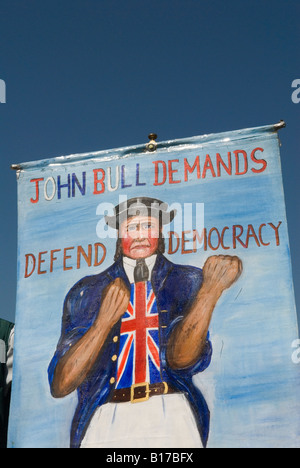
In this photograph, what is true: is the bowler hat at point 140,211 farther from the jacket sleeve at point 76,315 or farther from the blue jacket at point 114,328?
the jacket sleeve at point 76,315

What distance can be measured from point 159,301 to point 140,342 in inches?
19.3

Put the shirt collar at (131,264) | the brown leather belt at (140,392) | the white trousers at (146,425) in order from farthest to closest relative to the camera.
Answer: the shirt collar at (131,264)
the brown leather belt at (140,392)
the white trousers at (146,425)

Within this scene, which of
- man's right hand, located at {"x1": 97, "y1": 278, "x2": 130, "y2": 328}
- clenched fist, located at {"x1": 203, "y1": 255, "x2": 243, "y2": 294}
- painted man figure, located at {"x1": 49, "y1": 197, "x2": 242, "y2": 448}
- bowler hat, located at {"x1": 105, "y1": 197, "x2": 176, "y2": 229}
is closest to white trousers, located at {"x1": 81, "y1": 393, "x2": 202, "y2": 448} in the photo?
painted man figure, located at {"x1": 49, "y1": 197, "x2": 242, "y2": 448}

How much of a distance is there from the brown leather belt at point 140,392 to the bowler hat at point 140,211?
183cm

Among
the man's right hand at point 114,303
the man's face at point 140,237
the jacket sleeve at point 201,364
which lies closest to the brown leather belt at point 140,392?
the jacket sleeve at point 201,364

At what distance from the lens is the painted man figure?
319 inches

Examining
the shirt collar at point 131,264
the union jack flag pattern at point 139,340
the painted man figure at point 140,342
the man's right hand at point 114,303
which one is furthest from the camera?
the shirt collar at point 131,264

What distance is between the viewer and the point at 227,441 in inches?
307

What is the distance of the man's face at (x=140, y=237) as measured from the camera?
8.88 meters

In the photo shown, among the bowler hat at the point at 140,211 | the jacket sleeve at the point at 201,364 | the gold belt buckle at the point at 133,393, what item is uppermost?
the bowler hat at the point at 140,211

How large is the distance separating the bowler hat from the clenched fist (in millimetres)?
727

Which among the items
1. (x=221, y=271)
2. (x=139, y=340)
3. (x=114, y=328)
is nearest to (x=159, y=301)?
(x=139, y=340)

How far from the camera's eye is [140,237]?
8930 millimetres
